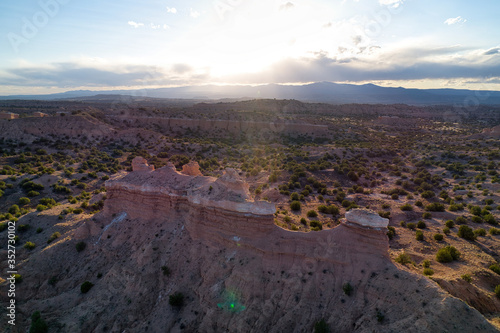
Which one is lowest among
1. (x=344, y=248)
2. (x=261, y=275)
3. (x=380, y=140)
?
(x=380, y=140)

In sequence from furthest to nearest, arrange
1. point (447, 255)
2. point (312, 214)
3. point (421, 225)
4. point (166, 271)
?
point (312, 214)
point (421, 225)
point (447, 255)
point (166, 271)

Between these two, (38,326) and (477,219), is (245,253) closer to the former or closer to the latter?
(38,326)

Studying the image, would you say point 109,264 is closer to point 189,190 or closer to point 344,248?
point 189,190

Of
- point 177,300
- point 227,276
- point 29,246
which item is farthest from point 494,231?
point 29,246

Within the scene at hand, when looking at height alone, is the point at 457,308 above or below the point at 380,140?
above

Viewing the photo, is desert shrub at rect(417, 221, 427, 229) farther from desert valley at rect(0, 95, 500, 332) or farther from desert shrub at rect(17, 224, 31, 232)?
desert shrub at rect(17, 224, 31, 232)

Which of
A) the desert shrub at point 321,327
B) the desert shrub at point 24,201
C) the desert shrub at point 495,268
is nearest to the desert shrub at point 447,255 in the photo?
the desert shrub at point 495,268

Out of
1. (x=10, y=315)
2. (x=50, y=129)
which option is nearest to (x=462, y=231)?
(x=10, y=315)
